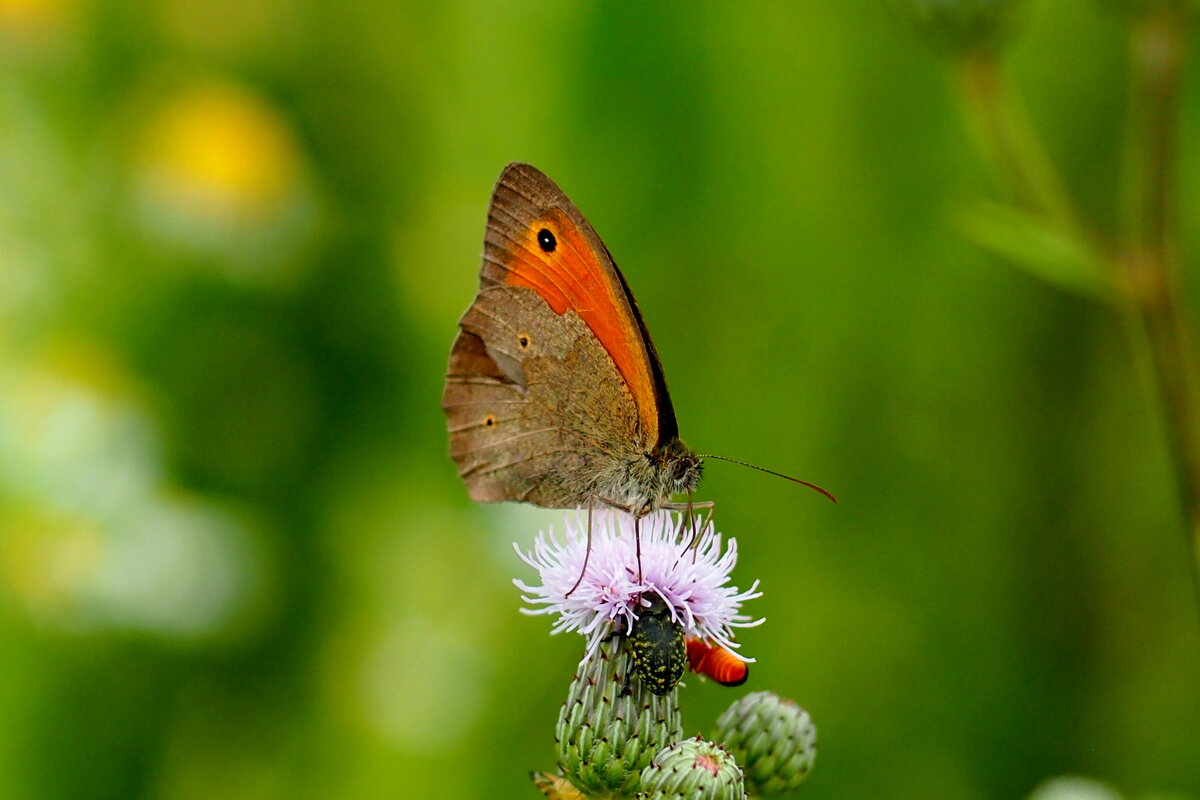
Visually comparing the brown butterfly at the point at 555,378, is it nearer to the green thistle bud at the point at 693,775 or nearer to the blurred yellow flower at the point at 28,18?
the green thistle bud at the point at 693,775

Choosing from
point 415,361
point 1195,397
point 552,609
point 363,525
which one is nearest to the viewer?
point 552,609

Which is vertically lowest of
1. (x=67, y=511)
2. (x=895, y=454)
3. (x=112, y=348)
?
(x=67, y=511)

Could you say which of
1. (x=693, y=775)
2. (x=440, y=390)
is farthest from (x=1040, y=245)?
(x=440, y=390)

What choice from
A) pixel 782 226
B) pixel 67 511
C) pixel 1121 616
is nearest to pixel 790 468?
pixel 782 226

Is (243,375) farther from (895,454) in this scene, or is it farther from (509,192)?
(895,454)

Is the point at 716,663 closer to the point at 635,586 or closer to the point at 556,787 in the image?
the point at 635,586

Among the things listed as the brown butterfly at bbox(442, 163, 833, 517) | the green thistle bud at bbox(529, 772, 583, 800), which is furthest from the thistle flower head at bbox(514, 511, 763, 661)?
the green thistle bud at bbox(529, 772, 583, 800)

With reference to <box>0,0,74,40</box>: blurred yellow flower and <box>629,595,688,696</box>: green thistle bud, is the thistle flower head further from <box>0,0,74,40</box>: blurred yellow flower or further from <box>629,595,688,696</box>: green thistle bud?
<box>0,0,74,40</box>: blurred yellow flower
